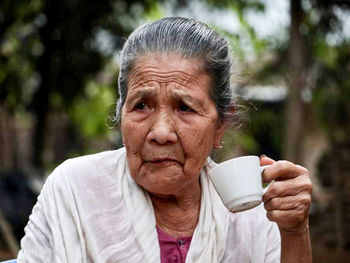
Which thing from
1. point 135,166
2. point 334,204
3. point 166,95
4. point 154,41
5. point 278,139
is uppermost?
point 154,41

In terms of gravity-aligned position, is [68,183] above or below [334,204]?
above

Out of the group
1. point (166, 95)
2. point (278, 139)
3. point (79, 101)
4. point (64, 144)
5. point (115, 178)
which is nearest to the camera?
point (166, 95)

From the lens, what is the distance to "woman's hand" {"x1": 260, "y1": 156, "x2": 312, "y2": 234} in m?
2.20

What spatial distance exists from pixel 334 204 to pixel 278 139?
132cm

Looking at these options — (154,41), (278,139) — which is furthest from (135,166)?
(278,139)

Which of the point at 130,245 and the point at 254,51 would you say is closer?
the point at 130,245

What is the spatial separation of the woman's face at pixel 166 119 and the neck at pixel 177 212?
198 millimetres

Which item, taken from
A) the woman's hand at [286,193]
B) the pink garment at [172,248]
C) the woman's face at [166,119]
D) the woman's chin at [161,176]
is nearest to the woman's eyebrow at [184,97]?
the woman's face at [166,119]

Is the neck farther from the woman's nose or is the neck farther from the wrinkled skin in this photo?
the woman's nose

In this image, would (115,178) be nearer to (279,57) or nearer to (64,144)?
(279,57)

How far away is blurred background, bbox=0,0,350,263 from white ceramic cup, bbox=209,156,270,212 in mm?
4277

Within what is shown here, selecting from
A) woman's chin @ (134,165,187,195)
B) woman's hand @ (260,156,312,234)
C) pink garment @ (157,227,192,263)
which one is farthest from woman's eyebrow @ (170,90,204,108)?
pink garment @ (157,227,192,263)

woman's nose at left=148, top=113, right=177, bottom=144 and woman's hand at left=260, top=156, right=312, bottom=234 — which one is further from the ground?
woman's nose at left=148, top=113, right=177, bottom=144

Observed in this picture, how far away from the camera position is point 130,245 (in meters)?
2.39
